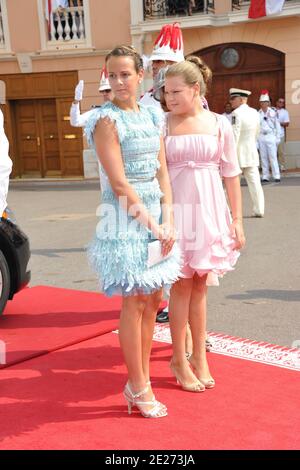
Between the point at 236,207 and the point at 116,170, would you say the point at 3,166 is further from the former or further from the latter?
the point at 236,207

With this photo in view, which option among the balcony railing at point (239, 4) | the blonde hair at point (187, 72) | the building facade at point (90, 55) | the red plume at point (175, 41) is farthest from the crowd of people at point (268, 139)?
the blonde hair at point (187, 72)

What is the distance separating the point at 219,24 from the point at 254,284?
1305 cm

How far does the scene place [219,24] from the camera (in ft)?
55.6

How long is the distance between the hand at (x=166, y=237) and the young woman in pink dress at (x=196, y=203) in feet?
0.88

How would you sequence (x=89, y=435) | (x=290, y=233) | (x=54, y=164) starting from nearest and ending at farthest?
(x=89, y=435)
(x=290, y=233)
(x=54, y=164)

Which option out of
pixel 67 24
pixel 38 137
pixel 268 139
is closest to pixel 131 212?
pixel 268 139

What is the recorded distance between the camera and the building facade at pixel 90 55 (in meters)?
16.6

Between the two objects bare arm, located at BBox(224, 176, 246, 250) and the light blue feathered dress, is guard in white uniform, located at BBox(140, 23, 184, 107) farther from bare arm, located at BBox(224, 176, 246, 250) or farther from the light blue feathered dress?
the light blue feathered dress

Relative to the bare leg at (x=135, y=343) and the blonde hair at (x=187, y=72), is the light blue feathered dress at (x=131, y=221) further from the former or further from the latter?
the blonde hair at (x=187, y=72)

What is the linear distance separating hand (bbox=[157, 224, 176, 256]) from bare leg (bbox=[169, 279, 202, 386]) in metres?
0.38

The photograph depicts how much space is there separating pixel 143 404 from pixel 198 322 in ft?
2.03

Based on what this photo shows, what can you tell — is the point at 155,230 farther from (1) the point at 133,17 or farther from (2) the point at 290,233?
(1) the point at 133,17

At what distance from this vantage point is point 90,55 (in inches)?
716

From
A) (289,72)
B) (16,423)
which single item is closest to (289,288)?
(16,423)
